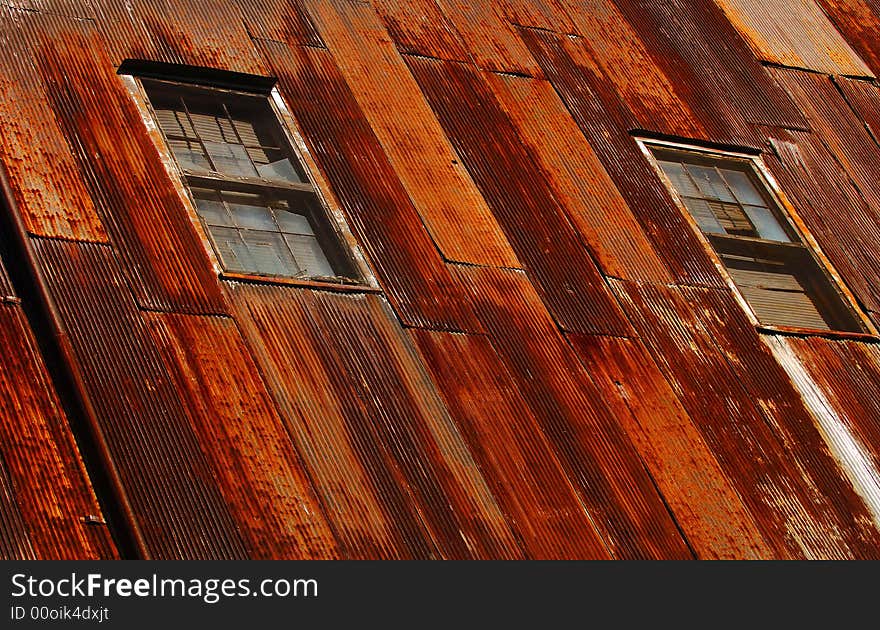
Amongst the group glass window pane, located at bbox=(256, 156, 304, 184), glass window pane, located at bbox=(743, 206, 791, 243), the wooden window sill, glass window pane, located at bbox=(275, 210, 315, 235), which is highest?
glass window pane, located at bbox=(256, 156, 304, 184)

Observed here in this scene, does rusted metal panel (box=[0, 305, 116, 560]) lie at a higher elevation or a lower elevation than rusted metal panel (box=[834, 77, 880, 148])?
lower

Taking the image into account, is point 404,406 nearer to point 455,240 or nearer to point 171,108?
point 455,240

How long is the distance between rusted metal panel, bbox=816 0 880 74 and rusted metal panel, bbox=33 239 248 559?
27.5ft

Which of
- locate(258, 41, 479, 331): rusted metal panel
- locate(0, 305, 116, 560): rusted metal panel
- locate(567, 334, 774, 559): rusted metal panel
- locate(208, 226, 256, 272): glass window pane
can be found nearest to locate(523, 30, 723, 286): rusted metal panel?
locate(567, 334, 774, 559): rusted metal panel

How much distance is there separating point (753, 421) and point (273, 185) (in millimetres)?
3495

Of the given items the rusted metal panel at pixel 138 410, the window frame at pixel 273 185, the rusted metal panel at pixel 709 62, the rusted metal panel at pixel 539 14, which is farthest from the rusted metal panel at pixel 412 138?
the rusted metal panel at pixel 709 62

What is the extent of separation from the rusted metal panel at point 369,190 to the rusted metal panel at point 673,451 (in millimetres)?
943

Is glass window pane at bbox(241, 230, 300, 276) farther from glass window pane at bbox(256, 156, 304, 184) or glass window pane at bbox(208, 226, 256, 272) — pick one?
glass window pane at bbox(256, 156, 304, 184)

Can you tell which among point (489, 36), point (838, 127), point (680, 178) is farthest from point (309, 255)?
point (838, 127)

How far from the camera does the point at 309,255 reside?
8.66 metres

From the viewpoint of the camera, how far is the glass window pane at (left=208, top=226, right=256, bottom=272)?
8273 mm

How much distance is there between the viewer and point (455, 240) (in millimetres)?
9039

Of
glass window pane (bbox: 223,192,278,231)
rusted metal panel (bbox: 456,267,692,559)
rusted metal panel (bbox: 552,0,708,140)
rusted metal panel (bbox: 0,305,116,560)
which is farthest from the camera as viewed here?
rusted metal panel (bbox: 552,0,708,140)

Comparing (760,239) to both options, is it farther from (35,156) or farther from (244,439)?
(35,156)
